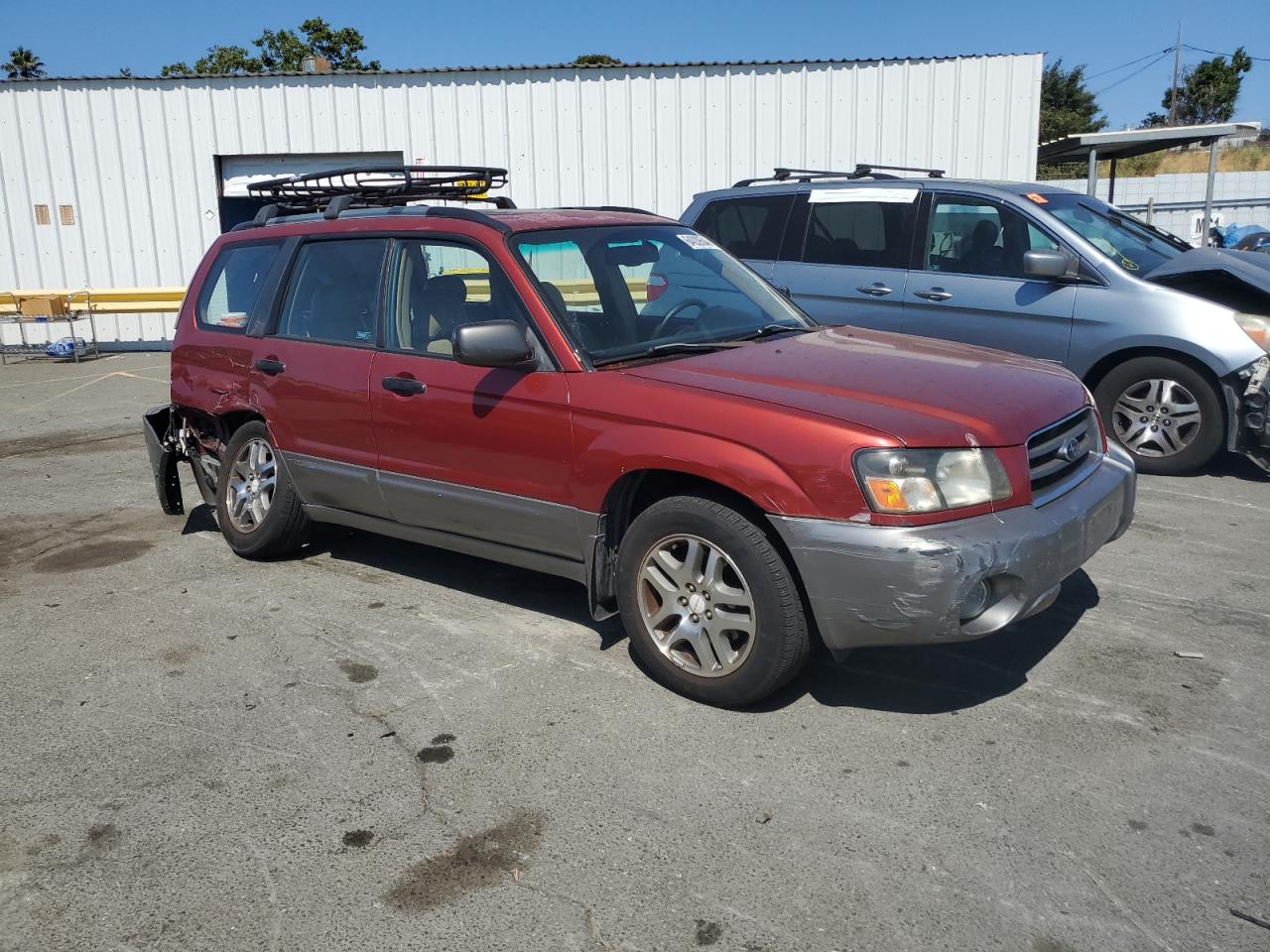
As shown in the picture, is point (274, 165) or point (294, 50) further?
point (294, 50)

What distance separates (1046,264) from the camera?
6875 mm

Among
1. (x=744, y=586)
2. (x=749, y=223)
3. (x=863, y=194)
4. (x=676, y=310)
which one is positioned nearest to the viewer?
(x=744, y=586)

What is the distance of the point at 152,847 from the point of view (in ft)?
10.2

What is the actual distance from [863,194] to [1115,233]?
68.4 inches

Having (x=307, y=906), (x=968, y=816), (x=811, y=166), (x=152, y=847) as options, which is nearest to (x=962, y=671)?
(x=968, y=816)

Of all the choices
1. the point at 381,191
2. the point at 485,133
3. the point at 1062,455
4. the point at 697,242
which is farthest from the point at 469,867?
the point at 485,133

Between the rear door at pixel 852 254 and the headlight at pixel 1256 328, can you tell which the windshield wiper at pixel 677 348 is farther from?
the headlight at pixel 1256 328

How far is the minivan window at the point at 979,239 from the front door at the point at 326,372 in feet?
13.7

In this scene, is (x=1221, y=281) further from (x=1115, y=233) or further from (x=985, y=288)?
(x=985, y=288)

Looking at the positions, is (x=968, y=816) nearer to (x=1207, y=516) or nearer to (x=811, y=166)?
(x=1207, y=516)

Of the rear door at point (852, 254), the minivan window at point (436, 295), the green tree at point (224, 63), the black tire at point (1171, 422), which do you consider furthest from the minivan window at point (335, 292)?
the green tree at point (224, 63)

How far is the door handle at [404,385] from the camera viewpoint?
4639 mm

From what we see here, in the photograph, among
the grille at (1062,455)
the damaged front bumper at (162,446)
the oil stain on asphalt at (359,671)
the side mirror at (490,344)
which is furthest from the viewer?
the damaged front bumper at (162,446)

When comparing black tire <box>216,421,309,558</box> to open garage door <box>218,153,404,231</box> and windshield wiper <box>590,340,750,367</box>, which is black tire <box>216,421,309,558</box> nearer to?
windshield wiper <box>590,340,750,367</box>
